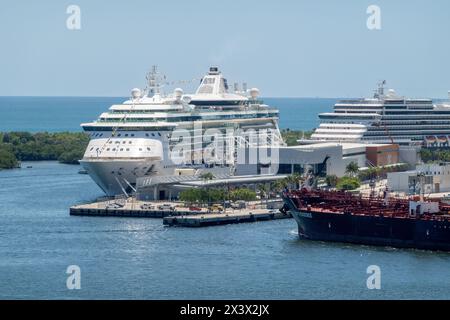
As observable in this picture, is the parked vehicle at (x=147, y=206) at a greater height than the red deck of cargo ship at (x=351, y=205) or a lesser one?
lesser

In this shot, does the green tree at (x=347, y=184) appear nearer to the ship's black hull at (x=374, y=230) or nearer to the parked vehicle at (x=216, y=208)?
the parked vehicle at (x=216, y=208)

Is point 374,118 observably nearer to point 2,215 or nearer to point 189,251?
point 2,215

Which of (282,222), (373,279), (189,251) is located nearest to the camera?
(373,279)

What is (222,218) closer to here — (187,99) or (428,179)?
(428,179)

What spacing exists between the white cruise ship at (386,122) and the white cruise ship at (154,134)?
797 centimetres

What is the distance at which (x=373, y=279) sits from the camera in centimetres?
3794

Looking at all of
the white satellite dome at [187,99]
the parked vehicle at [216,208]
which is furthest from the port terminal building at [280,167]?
the white satellite dome at [187,99]

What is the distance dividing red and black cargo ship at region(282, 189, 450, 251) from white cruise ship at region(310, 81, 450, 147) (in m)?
25.4

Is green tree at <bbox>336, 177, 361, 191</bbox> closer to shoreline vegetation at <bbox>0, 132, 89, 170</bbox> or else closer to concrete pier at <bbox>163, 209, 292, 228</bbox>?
concrete pier at <bbox>163, 209, 292, 228</bbox>

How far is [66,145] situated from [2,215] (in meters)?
38.2

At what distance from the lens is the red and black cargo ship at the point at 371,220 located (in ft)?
149

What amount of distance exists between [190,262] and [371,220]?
8.09m

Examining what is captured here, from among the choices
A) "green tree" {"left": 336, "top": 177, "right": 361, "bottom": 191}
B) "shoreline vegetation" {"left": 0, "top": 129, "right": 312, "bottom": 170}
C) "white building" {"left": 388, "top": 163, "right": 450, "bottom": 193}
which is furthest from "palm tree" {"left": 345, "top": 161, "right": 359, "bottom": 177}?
"shoreline vegetation" {"left": 0, "top": 129, "right": 312, "bottom": 170}
